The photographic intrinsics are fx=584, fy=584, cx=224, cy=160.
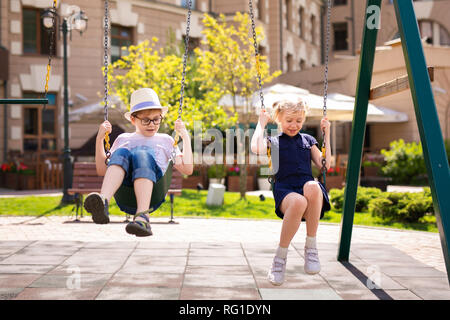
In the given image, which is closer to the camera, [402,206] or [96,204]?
[96,204]

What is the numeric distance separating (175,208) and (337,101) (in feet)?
19.5

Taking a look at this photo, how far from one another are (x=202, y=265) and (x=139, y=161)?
108 inches

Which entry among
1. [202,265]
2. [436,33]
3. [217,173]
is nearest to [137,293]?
[202,265]

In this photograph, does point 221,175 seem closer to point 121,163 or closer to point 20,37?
point 20,37

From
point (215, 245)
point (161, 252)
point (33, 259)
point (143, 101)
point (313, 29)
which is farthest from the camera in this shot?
point (313, 29)

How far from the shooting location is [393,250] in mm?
7621

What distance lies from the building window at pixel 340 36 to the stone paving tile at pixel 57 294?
33549 millimetres

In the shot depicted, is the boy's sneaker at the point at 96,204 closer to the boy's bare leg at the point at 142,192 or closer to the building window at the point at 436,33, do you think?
the boy's bare leg at the point at 142,192

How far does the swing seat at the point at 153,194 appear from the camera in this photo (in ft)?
13.3

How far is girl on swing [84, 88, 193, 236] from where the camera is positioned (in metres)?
3.85

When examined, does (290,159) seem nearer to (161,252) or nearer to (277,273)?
(277,273)

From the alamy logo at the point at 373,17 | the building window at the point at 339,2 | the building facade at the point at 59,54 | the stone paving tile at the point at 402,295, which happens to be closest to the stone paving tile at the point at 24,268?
the stone paving tile at the point at 402,295

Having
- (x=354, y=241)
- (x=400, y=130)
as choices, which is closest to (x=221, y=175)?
(x=354, y=241)

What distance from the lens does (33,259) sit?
267 inches
